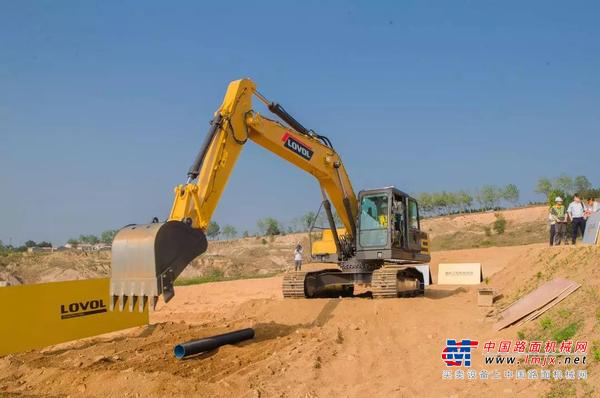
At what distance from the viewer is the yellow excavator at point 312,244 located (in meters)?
7.34

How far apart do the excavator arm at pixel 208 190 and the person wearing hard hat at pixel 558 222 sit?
21.1 ft

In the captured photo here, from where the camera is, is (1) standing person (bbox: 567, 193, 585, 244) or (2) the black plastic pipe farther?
(1) standing person (bbox: 567, 193, 585, 244)

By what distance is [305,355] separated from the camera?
7.91 metres

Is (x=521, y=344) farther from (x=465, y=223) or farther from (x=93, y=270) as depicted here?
(x=465, y=223)

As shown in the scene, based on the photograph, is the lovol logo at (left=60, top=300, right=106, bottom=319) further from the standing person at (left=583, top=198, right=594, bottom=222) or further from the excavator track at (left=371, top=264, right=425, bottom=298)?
the standing person at (left=583, top=198, right=594, bottom=222)

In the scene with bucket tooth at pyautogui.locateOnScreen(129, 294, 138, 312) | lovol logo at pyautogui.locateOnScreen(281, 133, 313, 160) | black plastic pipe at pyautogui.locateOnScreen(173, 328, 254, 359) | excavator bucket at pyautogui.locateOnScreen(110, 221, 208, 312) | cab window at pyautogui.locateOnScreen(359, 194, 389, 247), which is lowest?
black plastic pipe at pyautogui.locateOnScreen(173, 328, 254, 359)

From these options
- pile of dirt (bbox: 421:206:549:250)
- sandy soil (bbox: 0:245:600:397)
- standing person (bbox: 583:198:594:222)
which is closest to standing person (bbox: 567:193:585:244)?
standing person (bbox: 583:198:594:222)

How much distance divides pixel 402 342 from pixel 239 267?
3590 cm

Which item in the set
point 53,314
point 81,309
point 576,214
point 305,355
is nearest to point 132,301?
point 305,355

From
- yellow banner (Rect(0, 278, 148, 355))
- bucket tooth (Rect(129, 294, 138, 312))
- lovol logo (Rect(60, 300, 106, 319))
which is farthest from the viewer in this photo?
lovol logo (Rect(60, 300, 106, 319))

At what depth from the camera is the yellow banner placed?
9.13m

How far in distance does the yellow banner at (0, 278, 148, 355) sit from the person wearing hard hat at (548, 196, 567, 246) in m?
11.8

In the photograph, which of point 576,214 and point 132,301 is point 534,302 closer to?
point 132,301

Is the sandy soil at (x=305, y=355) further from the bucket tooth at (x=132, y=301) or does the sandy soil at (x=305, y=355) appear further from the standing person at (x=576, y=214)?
the standing person at (x=576, y=214)
